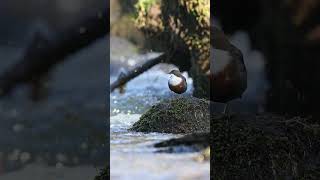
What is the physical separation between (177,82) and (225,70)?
50 centimetres

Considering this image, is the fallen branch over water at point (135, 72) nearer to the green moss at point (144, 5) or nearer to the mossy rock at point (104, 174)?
the green moss at point (144, 5)

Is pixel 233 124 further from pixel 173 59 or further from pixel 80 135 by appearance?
pixel 80 135

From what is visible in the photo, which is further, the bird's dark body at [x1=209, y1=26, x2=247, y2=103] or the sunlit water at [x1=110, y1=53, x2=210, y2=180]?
the bird's dark body at [x1=209, y1=26, x2=247, y2=103]

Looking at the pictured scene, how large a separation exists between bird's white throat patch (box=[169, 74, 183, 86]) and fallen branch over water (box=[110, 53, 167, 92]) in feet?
0.64

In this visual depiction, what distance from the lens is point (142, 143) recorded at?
5.39 metres

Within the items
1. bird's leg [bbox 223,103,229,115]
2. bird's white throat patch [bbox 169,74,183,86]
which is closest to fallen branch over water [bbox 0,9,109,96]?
bird's white throat patch [bbox 169,74,183,86]

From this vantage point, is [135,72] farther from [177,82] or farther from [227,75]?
[227,75]

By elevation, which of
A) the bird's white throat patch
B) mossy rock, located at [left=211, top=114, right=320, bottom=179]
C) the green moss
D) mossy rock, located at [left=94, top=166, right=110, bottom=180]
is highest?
the green moss

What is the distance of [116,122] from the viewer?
5418 millimetres

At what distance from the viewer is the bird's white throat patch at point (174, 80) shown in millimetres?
5480

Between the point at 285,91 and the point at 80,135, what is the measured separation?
2048mm

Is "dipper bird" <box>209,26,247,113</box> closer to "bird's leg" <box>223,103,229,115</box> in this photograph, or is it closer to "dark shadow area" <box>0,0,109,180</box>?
"bird's leg" <box>223,103,229,115</box>

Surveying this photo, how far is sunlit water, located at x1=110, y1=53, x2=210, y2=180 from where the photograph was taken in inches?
210

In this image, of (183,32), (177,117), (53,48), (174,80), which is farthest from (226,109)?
(53,48)
